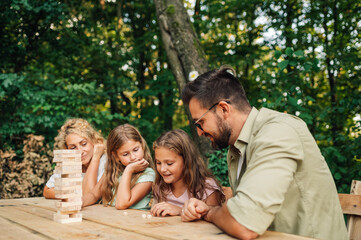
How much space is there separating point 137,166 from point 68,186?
2.89 feet

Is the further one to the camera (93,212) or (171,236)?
Answer: (93,212)

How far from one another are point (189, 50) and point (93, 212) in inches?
138

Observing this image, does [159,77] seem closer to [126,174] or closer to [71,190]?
[126,174]

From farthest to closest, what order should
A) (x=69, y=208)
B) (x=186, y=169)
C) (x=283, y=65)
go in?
1. (x=283, y=65)
2. (x=186, y=169)
3. (x=69, y=208)

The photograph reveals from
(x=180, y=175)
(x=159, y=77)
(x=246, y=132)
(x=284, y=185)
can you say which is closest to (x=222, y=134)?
(x=246, y=132)

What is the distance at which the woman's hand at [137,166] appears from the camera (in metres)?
2.64

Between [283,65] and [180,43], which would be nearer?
[283,65]

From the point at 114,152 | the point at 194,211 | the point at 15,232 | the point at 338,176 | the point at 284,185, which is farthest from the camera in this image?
the point at 338,176

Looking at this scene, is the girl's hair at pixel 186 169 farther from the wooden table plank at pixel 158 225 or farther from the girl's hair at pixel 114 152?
the wooden table plank at pixel 158 225

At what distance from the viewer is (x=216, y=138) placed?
1.98 meters

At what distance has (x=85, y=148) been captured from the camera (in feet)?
11.1

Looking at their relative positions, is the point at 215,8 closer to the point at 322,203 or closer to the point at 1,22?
the point at 1,22

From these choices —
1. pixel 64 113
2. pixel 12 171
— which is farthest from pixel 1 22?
pixel 12 171

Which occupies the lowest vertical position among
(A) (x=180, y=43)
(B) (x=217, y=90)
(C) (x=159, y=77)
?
(B) (x=217, y=90)
